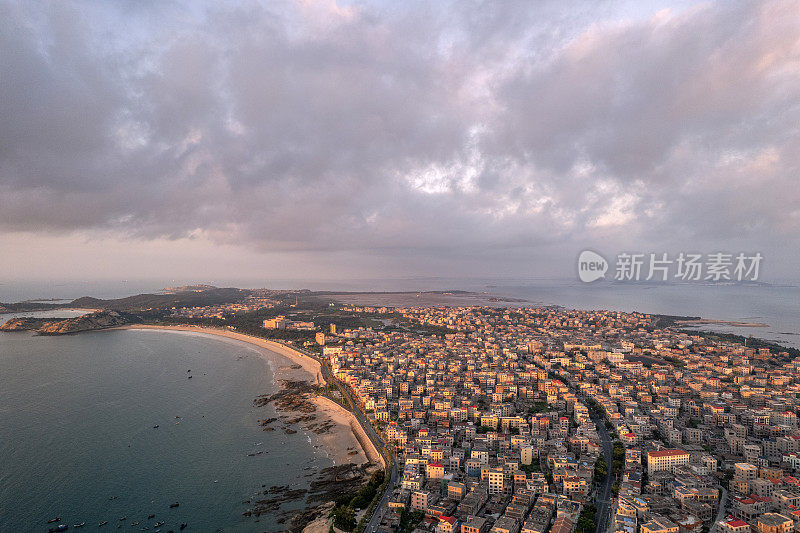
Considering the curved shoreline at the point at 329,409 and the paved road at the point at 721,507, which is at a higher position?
the paved road at the point at 721,507

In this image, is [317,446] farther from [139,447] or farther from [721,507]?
[721,507]

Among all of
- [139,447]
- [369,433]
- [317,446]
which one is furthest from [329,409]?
[139,447]

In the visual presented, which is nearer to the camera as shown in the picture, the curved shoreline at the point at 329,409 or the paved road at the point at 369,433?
the paved road at the point at 369,433

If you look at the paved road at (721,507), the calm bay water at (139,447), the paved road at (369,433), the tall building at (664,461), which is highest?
the tall building at (664,461)

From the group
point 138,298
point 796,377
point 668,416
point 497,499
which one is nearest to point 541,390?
point 668,416

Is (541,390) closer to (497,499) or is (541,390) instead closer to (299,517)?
(497,499)

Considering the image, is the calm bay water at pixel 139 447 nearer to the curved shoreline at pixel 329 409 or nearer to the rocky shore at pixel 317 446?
the rocky shore at pixel 317 446

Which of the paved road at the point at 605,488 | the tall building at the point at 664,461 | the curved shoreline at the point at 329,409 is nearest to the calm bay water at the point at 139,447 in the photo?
the curved shoreline at the point at 329,409

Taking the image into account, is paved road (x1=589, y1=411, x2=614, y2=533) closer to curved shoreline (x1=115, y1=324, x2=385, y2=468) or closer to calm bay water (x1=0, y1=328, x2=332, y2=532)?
curved shoreline (x1=115, y1=324, x2=385, y2=468)
